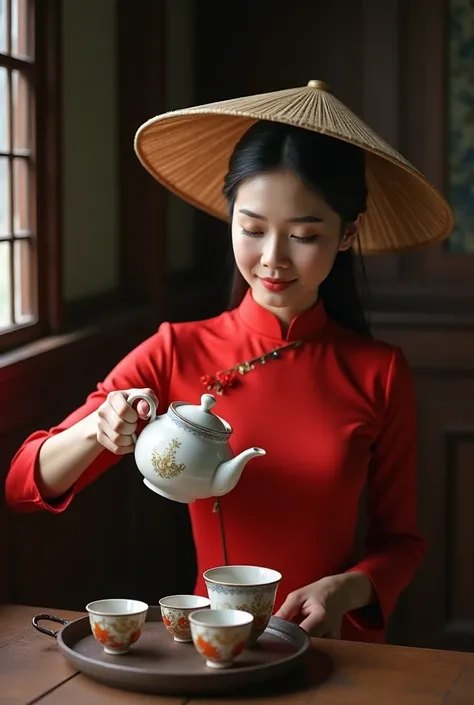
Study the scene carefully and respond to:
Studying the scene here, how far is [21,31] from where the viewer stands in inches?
83.3

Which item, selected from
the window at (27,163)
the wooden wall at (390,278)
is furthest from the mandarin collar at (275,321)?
the wooden wall at (390,278)

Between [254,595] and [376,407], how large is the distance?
54cm

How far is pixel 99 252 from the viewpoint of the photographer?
254cm

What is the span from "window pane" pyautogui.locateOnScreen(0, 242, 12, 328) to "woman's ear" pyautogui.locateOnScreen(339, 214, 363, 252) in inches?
26.4

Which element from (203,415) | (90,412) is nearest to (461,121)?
(90,412)

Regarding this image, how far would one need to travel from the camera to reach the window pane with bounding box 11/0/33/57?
2105 millimetres

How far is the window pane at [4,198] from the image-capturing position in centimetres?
208

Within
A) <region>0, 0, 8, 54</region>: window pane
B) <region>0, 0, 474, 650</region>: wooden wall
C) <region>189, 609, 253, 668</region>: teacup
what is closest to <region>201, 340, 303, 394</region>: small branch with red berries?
<region>189, 609, 253, 668</region>: teacup

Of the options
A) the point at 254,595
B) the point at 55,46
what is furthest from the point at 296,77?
the point at 254,595

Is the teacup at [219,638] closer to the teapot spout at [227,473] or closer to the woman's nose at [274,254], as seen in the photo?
the teapot spout at [227,473]

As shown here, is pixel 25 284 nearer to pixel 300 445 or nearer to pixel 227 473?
pixel 300 445

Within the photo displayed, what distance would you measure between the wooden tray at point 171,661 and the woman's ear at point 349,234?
2.01ft

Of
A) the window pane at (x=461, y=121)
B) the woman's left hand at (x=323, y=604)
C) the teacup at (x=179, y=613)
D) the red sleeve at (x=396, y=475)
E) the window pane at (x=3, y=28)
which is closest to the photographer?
the teacup at (x=179, y=613)

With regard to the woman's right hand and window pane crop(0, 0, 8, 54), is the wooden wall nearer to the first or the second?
window pane crop(0, 0, 8, 54)
